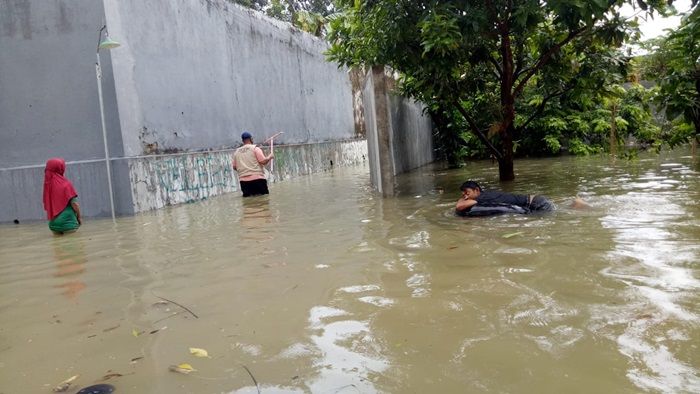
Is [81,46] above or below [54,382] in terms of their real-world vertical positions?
above

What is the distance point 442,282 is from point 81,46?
8.42 meters

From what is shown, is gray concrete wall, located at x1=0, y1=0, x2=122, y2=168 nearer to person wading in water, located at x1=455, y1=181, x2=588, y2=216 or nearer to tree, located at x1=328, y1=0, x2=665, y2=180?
tree, located at x1=328, y1=0, x2=665, y2=180

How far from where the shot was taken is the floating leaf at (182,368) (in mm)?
2657

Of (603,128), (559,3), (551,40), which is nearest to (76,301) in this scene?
(559,3)

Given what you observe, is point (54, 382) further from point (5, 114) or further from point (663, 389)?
point (5, 114)

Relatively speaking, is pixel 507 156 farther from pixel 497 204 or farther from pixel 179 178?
pixel 179 178

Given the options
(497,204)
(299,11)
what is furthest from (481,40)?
(299,11)

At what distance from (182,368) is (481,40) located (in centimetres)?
827

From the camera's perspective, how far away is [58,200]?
764cm

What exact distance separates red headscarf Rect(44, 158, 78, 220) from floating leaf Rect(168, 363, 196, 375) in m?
5.89

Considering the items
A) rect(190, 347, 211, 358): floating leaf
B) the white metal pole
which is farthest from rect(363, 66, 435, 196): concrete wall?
rect(190, 347, 211, 358): floating leaf

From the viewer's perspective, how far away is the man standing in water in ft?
35.0

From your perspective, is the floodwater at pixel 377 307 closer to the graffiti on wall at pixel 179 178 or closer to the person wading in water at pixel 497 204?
the person wading in water at pixel 497 204

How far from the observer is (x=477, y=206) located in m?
6.59
